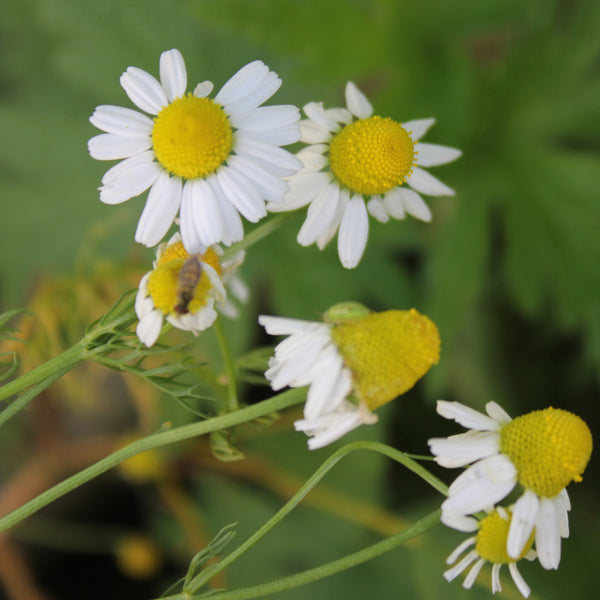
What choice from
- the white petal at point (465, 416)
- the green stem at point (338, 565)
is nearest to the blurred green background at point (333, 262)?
the white petal at point (465, 416)

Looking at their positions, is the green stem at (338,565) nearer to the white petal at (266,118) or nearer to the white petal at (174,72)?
the white petal at (266,118)

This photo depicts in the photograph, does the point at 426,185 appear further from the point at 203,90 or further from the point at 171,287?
the point at 171,287

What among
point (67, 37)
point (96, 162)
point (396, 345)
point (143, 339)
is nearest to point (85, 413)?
point (96, 162)

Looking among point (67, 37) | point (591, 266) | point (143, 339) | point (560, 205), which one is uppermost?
point (67, 37)

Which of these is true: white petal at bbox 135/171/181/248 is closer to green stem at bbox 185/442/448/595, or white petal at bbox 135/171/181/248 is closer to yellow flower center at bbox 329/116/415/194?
yellow flower center at bbox 329/116/415/194

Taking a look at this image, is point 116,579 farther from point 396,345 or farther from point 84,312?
point 396,345
